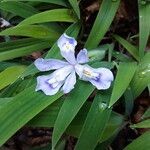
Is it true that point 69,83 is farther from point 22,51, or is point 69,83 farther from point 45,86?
point 22,51

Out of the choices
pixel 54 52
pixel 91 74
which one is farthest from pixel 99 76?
pixel 54 52

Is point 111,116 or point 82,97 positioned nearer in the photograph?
point 82,97

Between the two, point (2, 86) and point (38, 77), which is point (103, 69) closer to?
point (38, 77)

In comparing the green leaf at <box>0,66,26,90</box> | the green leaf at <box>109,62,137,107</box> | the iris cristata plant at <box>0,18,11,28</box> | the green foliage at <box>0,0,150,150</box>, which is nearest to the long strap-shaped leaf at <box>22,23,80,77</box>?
the green foliage at <box>0,0,150,150</box>

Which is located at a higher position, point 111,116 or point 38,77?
point 38,77

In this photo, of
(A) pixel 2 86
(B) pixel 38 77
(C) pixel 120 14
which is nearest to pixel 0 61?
(A) pixel 2 86

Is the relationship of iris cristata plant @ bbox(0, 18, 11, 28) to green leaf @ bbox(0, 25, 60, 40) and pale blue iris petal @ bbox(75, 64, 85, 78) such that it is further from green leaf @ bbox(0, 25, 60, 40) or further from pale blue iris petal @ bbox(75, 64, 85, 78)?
pale blue iris petal @ bbox(75, 64, 85, 78)

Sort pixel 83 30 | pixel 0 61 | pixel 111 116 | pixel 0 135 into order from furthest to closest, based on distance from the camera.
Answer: pixel 83 30 < pixel 0 61 < pixel 111 116 < pixel 0 135
